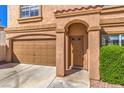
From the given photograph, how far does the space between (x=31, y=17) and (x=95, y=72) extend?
7606 mm

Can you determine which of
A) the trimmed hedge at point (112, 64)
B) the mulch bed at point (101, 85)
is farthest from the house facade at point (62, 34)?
the mulch bed at point (101, 85)

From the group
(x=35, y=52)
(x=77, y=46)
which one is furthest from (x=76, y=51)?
(x=35, y=52)

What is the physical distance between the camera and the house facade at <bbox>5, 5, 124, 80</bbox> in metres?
8.38

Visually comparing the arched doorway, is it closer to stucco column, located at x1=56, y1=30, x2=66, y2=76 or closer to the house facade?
the house facade

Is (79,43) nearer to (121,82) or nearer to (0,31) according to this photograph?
(121,82)

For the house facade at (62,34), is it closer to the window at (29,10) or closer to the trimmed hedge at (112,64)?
the window at (29,10)

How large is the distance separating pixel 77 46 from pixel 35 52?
4.01m

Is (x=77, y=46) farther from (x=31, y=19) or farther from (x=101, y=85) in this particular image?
(x=31, y=19)

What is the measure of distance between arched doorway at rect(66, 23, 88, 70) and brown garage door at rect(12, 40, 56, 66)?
4.95 ft

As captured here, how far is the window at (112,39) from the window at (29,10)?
645 centimetres

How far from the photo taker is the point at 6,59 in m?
14.1

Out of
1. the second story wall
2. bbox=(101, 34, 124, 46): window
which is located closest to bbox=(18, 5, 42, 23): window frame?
the second story wall

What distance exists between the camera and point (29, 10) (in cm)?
1287
